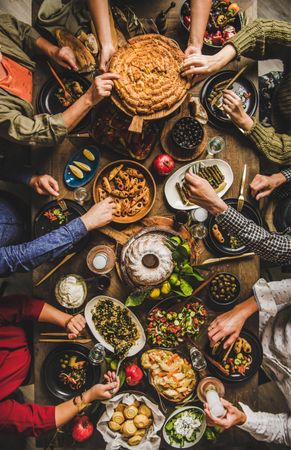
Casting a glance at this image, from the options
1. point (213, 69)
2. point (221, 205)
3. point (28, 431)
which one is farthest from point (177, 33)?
point (28, 431)

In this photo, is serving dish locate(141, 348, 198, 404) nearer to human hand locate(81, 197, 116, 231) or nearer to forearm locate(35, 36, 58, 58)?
human hand locate(81, 197, 116, 231)

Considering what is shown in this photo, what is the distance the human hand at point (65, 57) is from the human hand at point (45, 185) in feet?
2.70

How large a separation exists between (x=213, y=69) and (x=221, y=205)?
0.96 metres

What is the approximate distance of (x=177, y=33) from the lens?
3018mm

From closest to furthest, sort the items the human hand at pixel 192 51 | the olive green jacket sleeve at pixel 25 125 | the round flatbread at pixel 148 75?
the round flatbread at pixel 148 75 < the olive green jacket sleeve at pixel 25 125 < the human hand at pixel 192 51

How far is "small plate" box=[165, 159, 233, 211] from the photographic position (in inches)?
117

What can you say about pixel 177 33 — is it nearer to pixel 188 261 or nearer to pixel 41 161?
pixel 41 161

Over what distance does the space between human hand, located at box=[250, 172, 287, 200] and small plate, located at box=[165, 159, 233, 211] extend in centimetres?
19

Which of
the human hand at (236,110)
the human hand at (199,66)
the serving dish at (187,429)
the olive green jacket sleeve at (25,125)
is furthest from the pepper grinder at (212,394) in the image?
the human hand at (199,66)

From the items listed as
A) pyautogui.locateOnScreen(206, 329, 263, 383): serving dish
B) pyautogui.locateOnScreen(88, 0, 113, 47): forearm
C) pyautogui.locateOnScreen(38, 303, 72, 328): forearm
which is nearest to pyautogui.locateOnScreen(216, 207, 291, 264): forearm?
pyautogui.locateOnScreen(206, 329, 263, 383): serving dish

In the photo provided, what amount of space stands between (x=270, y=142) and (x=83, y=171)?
4.58 feet

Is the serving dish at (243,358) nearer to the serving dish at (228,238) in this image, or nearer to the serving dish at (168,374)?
the serving dish at (168,374)

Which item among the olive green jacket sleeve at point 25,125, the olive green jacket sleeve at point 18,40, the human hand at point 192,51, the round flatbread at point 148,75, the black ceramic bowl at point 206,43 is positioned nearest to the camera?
the round flatbread at point 148,75

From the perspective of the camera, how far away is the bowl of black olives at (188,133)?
2889 mm
